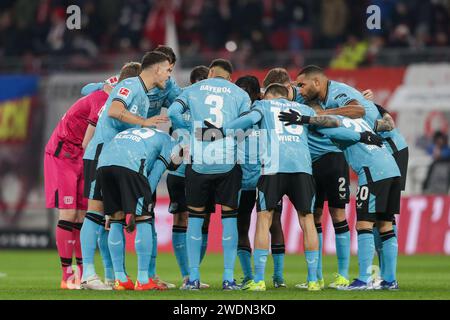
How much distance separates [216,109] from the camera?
13281 millimetres

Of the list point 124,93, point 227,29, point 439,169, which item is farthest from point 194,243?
point 227,29

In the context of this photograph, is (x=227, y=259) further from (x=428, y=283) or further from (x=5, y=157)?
(x=5, y=157)

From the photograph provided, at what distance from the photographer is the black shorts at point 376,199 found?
13.2 m

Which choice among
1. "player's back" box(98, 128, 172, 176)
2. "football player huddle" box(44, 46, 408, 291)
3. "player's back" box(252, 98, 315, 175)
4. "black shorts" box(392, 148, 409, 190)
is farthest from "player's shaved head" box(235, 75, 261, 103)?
"black shorts" box(392, 148, 409, 190)

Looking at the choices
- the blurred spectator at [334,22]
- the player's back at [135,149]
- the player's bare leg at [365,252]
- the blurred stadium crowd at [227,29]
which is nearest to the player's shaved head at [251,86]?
the player's back at [135,149]

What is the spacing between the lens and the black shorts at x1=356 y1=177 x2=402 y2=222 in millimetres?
13227

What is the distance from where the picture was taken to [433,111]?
76.3ft

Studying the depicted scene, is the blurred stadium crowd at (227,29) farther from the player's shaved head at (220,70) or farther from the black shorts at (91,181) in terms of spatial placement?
the black shorts at (91,181)

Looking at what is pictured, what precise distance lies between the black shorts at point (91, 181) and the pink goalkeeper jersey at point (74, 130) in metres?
0.77

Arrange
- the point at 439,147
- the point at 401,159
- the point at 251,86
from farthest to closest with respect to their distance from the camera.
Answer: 1. the point at 439,147
2. the point at 401,159
3. the point at 251,86

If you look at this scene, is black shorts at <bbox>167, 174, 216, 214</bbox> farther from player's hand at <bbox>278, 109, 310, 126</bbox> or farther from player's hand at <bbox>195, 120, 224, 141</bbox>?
player's hand at <bbox>278, 109, 310, 126</bbox>

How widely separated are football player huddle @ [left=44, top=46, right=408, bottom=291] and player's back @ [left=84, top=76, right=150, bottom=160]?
1cm

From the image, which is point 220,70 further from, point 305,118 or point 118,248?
point 118,248

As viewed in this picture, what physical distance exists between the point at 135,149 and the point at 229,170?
118 centimetres
